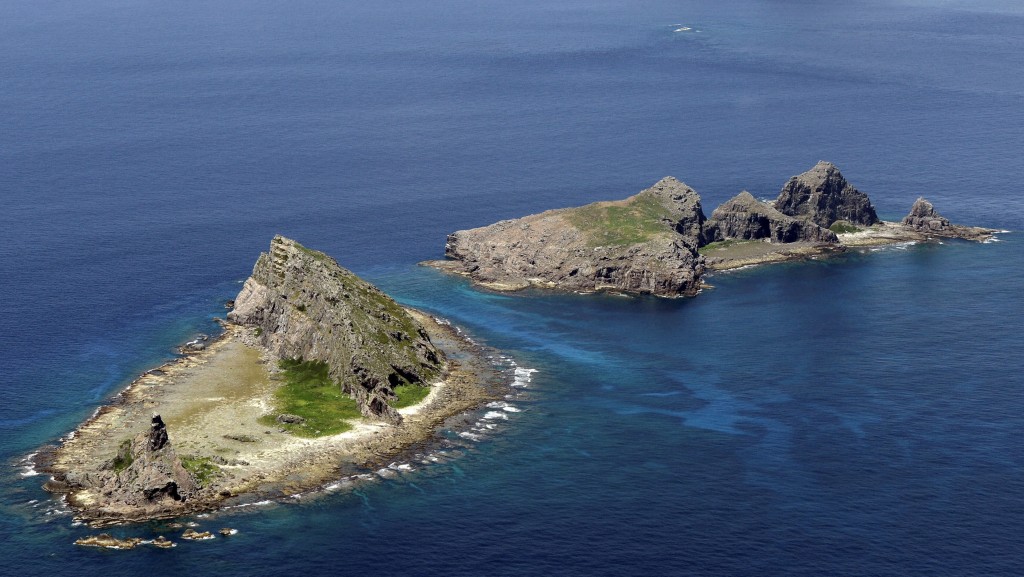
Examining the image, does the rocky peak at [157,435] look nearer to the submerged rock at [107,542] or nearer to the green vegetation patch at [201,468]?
the green vegetation patch at [201,468]

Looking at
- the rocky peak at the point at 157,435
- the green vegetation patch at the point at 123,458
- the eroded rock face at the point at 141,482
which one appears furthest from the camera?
the green vegetation patch at the point at 123,458

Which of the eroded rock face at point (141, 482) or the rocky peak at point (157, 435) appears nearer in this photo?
the eroded rock face at point (141, 482)

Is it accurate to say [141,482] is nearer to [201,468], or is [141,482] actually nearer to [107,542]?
[201,468]

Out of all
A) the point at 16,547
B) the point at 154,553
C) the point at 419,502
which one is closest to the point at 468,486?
the point at 419,502

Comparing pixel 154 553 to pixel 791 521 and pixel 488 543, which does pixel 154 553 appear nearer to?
pixel 488 543

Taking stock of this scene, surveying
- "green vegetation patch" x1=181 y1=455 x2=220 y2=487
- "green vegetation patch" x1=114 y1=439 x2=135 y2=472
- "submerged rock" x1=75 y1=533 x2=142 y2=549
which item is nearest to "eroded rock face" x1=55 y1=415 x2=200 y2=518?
"green vegetation patch" x1=114 y1=439 x2=135 y2=472

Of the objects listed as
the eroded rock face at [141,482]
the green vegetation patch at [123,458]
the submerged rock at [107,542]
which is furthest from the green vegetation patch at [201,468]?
the submerged rock at [107,542]
